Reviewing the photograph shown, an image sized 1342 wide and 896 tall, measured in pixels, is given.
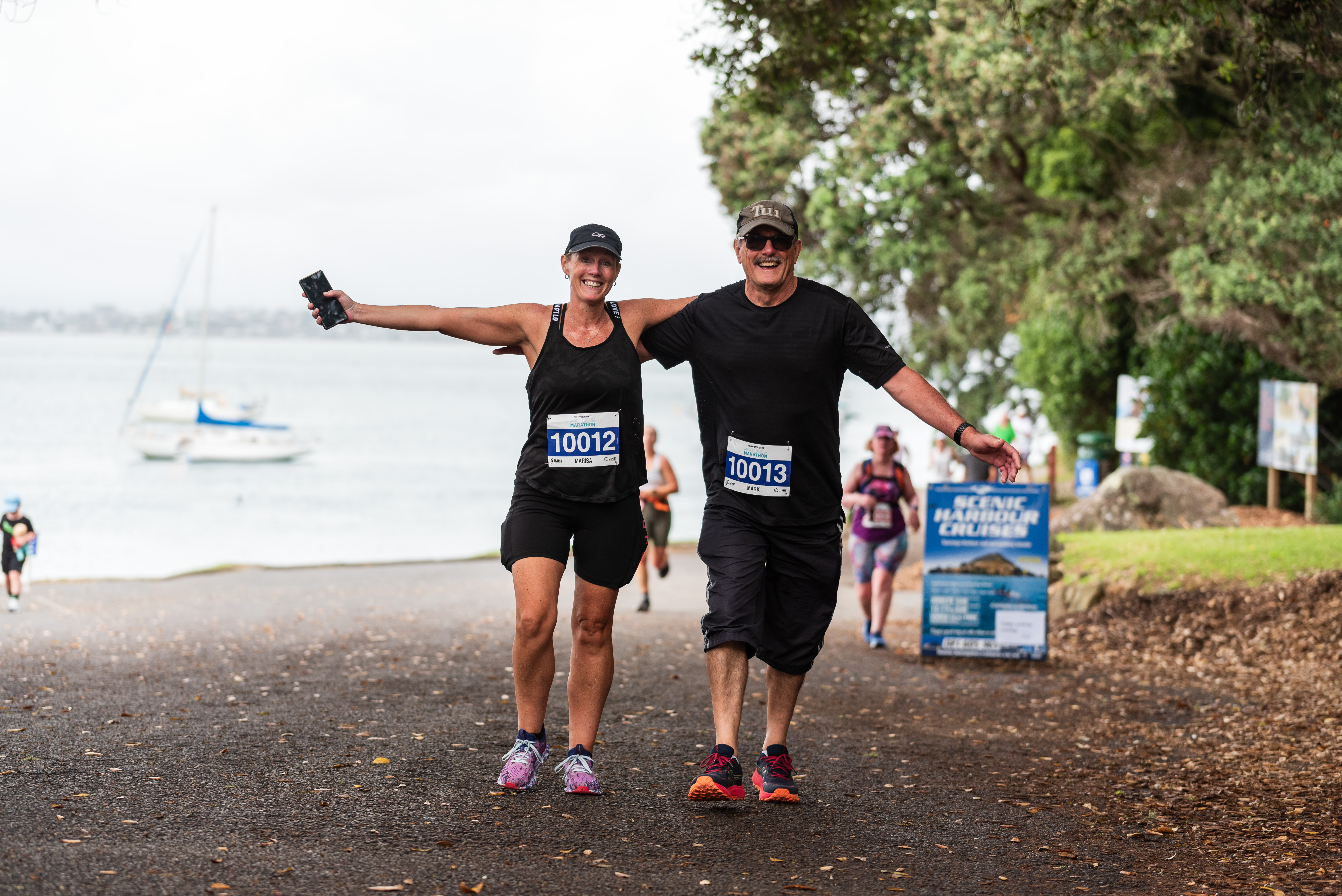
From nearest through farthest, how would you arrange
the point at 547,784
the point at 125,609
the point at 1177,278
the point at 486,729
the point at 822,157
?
the point at 547,784
the point at 486,729
the point at 125,609
the point at 1177,278
the point at 822,157

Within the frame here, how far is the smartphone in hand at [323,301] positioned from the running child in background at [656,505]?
24.6 feet

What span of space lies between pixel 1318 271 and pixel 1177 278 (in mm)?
2130

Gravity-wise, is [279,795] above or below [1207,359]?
below

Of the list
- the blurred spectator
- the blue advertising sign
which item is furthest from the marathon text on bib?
the blurred spectator

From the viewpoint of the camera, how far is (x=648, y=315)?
18.0ft

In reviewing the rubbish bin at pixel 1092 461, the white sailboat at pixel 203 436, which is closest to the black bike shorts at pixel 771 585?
the rubbish bin at pixel 1092 461

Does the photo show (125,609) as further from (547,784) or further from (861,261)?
(861,261)

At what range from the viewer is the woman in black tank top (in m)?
5.24

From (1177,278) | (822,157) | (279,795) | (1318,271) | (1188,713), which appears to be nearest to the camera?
(279,795)

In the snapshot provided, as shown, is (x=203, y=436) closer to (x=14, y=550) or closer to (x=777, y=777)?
(x=14, y=550)

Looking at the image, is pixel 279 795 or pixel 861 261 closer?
pixel 279 795

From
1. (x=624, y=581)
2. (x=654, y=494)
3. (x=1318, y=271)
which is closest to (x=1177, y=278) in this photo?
(x=1318, y=271)

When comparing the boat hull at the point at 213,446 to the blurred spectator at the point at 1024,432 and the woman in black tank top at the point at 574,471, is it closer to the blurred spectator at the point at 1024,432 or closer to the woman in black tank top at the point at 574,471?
the blurred spectator at the point at 1024,432

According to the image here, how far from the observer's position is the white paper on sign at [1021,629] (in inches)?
404
